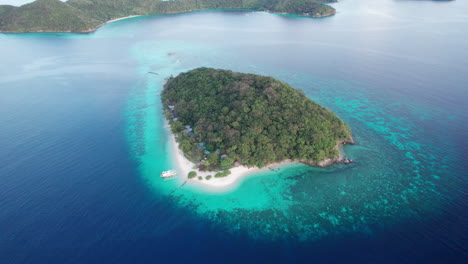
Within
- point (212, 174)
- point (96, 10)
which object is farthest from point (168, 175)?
point (96, 10)

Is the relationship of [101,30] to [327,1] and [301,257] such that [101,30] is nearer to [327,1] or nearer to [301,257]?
[301,257]

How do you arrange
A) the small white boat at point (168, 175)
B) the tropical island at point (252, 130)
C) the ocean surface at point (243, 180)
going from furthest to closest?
the tropical island at point (252, 130) → the small white boat at point (168, 175) → the ocean surface at point (243, 180)

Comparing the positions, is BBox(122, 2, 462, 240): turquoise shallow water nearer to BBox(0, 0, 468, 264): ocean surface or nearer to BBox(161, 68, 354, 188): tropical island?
BBox(0, 0, 468, 264): ocean surface

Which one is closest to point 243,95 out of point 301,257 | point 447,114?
point 301,257

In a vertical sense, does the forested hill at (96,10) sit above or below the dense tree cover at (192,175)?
above

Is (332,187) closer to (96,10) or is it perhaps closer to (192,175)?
(192,175)

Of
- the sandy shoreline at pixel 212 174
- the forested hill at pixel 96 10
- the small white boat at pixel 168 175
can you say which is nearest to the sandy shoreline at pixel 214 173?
the sandy shoreline at pixel 212 174

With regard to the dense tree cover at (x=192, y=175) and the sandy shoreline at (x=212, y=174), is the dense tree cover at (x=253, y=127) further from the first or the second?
the dense tree cover at (x=192, y=175)
